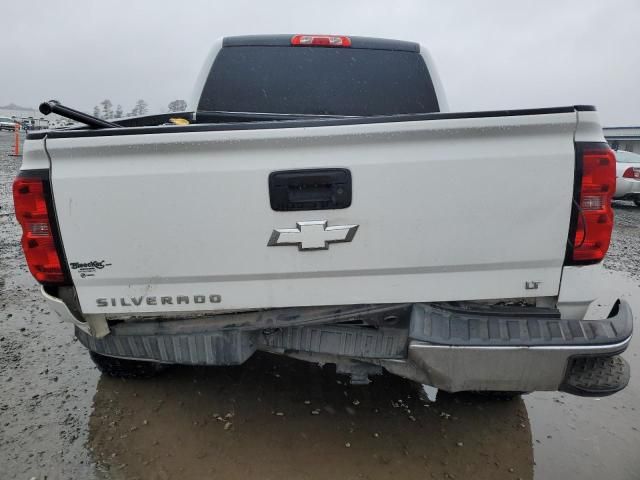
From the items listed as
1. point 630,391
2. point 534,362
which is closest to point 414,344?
point 534,362

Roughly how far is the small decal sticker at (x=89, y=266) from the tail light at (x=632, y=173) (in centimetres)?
1236

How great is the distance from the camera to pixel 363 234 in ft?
7.11

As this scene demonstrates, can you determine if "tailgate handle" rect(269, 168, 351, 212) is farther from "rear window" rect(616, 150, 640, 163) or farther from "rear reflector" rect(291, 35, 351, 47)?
"rear window" rect(616, 150, 640, 163)

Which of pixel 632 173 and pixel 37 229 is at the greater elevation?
pixel 37 229

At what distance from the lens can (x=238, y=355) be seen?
240 centimetres

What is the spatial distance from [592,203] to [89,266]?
231cm

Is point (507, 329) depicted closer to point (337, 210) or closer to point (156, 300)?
point (337, 210)

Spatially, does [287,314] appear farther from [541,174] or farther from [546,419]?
[546,419]

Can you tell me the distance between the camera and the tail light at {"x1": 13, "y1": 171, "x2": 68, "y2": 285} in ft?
7.08

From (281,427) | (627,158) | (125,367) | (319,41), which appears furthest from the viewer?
(627,158)

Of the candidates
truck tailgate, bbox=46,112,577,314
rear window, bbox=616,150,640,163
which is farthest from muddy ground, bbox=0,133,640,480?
rear window, bbox=616,150,640,163

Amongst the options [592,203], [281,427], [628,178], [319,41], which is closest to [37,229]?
[281,427]

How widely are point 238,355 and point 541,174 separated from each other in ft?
5.42

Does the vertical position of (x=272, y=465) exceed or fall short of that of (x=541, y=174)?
it falls short
